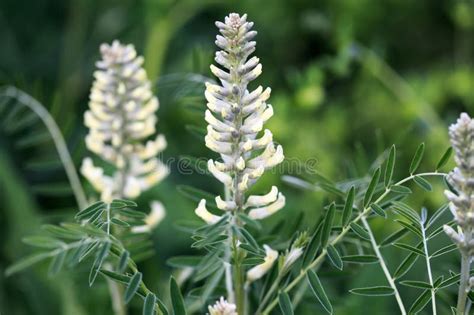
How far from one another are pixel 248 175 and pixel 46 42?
1.33 meters

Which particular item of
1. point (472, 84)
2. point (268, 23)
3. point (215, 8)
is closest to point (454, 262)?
point (472, 84)

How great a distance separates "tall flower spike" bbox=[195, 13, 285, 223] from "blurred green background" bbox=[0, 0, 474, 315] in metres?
0.34

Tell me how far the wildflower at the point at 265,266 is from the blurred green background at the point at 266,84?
260 millimetres

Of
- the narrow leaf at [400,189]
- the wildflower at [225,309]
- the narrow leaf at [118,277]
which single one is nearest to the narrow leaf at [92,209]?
the narrow leaf at [118,277]

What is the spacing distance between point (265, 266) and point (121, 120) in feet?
0.81

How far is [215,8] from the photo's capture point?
1.91m

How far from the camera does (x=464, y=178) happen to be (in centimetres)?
57

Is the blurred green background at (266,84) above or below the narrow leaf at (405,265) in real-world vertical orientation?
above

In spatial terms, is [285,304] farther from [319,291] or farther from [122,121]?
[122,121]

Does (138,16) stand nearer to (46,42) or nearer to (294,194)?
(46,42)

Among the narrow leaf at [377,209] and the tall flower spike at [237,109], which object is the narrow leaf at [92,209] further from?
the narrow leaf at [377,209]

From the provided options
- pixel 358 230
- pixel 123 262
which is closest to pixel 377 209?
pixel 358 230

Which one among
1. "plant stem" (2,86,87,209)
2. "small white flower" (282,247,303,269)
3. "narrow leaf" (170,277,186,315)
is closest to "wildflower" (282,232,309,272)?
"small white flower" (282,247,303,269)

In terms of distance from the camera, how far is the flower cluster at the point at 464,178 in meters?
0.57
